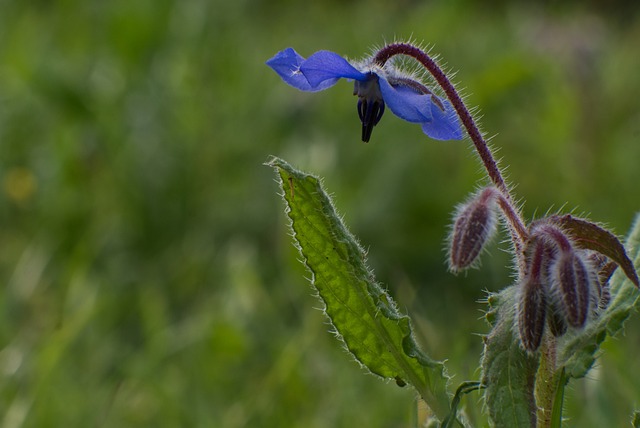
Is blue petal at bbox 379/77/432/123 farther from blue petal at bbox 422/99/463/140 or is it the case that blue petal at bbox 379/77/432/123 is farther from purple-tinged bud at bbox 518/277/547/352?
purple-tinged bud at bbox 518/277/547/352

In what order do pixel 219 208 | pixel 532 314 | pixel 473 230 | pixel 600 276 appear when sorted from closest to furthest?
pixel 532 314 < pixel 473 230 < pixel 600 276 < pixel 219 208

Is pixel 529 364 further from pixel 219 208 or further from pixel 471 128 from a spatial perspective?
pixel 219 208

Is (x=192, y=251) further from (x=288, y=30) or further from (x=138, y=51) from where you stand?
(x=288, y=30)

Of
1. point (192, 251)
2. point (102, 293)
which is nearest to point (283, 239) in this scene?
point (192, 251)

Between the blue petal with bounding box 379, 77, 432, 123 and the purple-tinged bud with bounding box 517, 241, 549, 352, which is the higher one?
the blue petal with bounding box 379, 77, 432, 123

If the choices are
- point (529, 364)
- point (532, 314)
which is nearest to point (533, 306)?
point (532, 314)

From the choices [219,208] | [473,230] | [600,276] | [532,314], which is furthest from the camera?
[219,208]

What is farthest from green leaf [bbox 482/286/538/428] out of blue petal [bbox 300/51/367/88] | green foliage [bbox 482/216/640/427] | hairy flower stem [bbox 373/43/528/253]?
blue petal [bbox 300/51/367/88]

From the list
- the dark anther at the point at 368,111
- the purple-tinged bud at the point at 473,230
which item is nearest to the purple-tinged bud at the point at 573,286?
the purple-tinged bud at the point at 473,230
